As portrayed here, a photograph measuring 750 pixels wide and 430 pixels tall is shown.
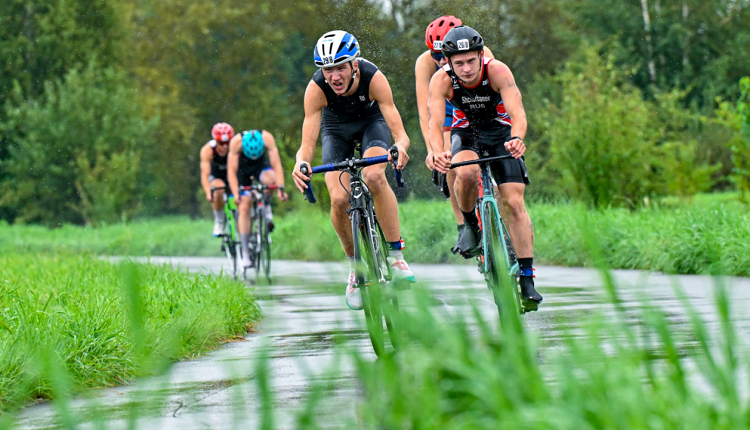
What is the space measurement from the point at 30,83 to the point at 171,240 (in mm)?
23544

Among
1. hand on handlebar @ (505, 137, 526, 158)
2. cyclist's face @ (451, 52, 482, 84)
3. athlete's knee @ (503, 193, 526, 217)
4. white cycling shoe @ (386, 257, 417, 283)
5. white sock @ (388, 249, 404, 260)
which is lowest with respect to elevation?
white cycling shoe @ (386, 257, 417, 283)

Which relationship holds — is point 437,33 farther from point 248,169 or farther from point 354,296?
point 248,169

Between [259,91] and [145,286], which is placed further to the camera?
[259,91]

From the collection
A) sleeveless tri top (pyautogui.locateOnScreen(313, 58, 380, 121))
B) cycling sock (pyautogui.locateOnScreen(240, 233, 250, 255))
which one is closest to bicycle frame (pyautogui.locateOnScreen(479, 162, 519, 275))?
sleeveless tri top (pyautogui.locateOnScreen(313, 58, 380, 121))

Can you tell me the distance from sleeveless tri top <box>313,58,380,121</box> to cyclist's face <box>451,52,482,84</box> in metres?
0.68

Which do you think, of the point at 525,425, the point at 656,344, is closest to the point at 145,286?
the point at 656,344

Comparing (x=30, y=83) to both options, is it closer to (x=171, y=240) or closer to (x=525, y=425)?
(x=171, y=240)

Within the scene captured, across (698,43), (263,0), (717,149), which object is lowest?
(717,149)

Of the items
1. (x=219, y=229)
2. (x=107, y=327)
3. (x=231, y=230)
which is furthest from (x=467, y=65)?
(x=219, y=229)

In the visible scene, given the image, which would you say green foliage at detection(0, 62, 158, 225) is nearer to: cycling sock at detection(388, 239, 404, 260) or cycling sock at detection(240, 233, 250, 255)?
cycling sock at detection(240, 233, 250, 255)

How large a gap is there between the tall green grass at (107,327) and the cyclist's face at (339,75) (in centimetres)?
181

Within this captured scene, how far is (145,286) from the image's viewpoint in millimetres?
8977

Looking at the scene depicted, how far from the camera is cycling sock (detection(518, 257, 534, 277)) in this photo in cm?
744

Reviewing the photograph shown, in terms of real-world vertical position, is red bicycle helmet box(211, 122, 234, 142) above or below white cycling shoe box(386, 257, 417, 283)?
above
